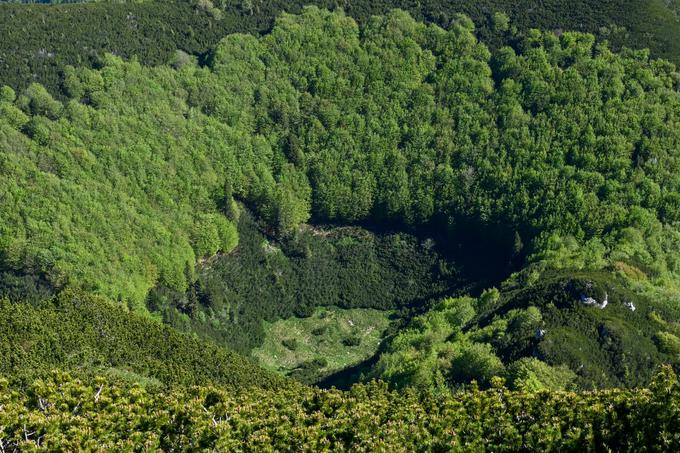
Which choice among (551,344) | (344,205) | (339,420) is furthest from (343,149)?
(339,420)

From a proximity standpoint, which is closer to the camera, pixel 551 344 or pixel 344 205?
pixel 551 344

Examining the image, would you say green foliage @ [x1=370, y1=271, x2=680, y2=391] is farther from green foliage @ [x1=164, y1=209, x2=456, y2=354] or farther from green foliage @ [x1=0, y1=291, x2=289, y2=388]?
green foliage @ [x1=164, y1=209, x2=456, y2=354]

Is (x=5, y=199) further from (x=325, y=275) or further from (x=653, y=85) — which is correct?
(x=653, y=85)

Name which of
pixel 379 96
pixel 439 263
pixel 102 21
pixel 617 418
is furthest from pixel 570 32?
pixel 617 418

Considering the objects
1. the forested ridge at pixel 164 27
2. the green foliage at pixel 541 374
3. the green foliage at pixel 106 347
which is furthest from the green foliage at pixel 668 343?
the forested ridge at pixel 164 27

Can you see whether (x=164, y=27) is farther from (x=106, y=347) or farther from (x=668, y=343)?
(x=668, y=343)

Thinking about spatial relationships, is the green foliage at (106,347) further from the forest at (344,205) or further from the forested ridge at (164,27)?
the forested ridge at (164,27)
